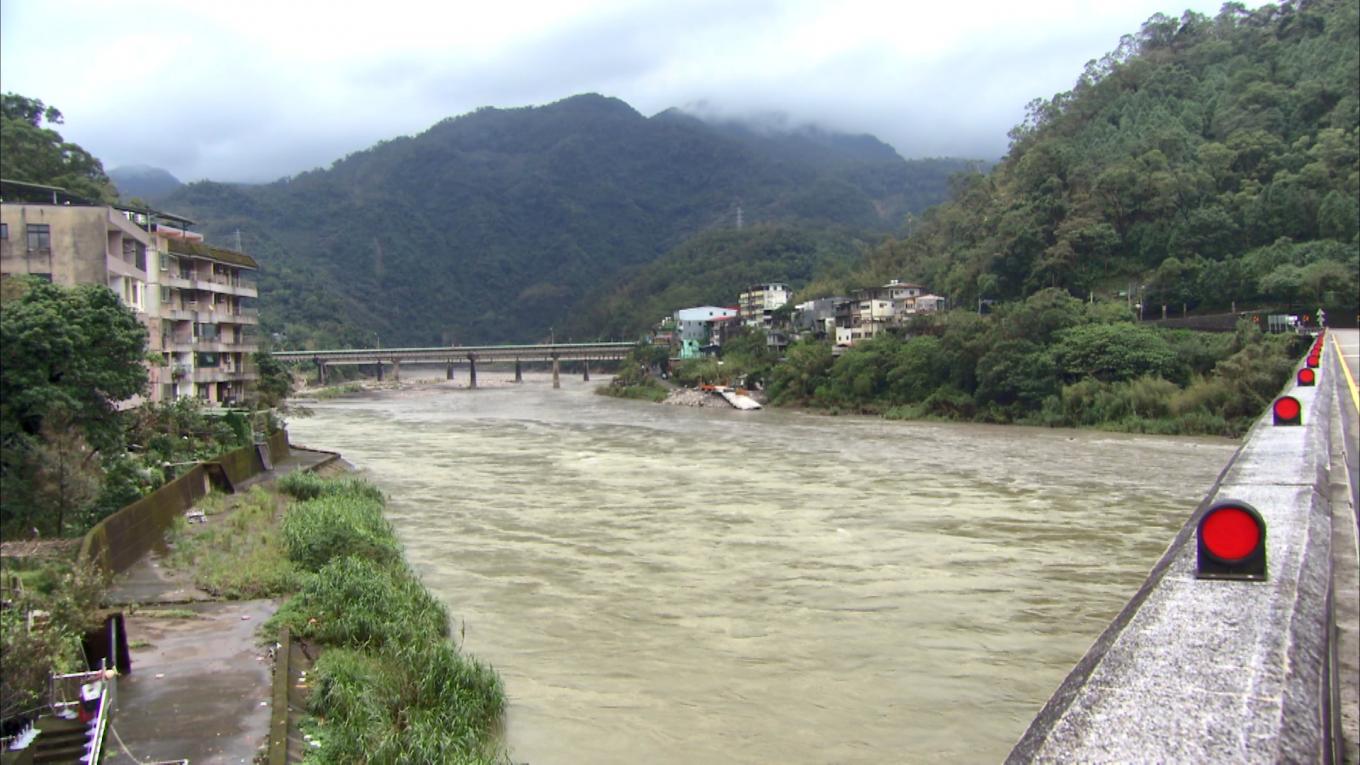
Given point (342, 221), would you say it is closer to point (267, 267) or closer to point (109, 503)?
point (267, 267)

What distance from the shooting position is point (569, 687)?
9.41 metres

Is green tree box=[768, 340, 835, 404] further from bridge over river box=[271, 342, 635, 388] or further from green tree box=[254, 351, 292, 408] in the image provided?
bridge over river box=[271, 342, 635, 388]

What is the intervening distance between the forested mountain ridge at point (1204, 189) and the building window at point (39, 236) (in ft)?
140

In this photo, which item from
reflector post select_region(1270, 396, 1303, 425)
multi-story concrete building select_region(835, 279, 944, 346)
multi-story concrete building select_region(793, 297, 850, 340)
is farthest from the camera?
multi-story concrete building select_region(793, 297, 850, 340)

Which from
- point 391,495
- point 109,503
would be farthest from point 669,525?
point 109,503

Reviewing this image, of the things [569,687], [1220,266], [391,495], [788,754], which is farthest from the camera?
[1220,266]

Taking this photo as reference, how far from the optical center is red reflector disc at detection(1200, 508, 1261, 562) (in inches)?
102

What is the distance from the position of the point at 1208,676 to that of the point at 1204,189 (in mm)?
54552

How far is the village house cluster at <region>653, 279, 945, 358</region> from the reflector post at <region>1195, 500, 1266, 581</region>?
4997cm

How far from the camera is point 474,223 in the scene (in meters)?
173

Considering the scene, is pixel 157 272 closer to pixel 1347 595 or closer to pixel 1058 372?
pixel 1347 595

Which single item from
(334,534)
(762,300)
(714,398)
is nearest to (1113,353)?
(714,398)

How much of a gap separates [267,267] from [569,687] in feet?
369

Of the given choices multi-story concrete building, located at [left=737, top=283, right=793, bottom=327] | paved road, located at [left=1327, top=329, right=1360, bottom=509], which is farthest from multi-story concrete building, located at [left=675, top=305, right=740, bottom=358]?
paved road, located at [left=1327, top=329, right=1360, bottom=509]
